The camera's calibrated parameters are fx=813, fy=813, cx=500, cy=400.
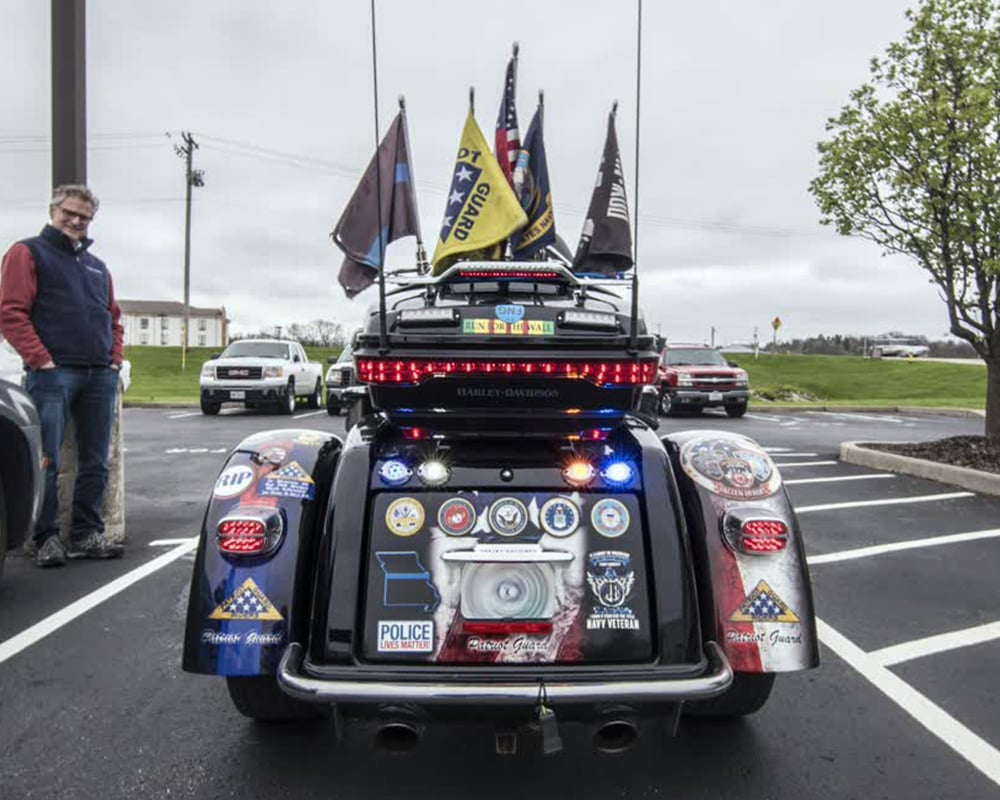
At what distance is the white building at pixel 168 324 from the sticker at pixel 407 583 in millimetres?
119566

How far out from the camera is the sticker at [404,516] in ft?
8.54

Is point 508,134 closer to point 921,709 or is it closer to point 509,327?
point 509,327

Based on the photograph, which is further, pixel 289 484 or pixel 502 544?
pixel 289 484

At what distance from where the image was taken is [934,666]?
3561 mm

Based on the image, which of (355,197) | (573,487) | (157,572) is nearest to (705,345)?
(355,197)

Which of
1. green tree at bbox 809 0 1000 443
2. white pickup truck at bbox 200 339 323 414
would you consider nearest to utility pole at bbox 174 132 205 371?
white pickup truck at bbox 200 339 323 414

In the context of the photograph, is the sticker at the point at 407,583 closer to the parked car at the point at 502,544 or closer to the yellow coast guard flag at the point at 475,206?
the parked car at the point at 502,544

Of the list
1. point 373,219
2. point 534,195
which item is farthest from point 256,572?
point 534,195

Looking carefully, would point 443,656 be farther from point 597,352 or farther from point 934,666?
point 934,666

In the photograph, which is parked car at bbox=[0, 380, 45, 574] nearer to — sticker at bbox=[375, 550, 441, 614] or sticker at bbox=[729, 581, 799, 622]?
sticker at bbox=[375, 550, 441, 614]

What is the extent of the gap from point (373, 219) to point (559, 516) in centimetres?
372

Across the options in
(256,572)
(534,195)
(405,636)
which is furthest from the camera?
(534,195)

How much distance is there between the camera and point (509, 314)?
8.82ft

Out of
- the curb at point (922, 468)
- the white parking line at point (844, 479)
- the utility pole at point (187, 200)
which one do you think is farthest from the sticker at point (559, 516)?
the utility pole at point (187, 200)
